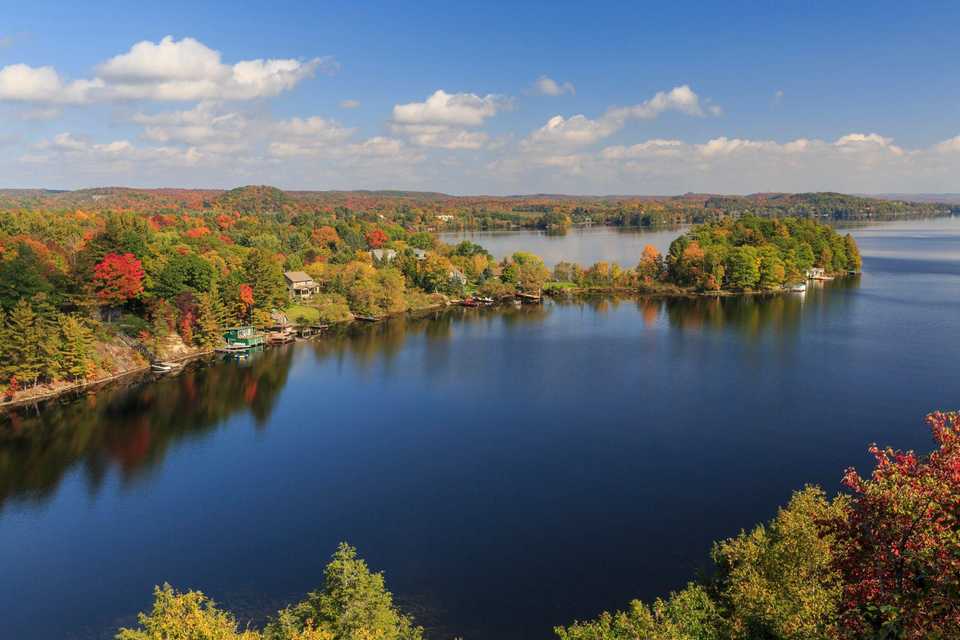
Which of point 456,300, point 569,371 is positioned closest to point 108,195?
point 456,300

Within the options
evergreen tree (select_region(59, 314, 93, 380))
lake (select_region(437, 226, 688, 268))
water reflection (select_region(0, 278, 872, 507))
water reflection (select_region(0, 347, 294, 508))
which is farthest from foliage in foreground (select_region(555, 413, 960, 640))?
lake (select_region(437, 226, 688, 268))

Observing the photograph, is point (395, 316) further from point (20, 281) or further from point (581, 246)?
point (581, 246)

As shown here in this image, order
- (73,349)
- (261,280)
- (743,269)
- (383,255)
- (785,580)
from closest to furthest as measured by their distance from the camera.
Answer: (785,580) < (73,349) < (261,280) < (743,269) < (383,255)

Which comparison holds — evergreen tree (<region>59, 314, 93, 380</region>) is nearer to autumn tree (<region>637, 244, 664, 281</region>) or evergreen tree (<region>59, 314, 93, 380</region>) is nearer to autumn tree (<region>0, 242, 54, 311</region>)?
autumn tree (<region>0, 242, 54, 311</region>)

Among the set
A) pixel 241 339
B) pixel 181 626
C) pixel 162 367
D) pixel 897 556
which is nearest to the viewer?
pixel 897 556

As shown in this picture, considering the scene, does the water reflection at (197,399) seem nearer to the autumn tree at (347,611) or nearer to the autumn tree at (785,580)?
the autumn tree at (347,611)

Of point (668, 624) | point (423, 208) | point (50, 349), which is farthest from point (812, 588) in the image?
point (423, 208)

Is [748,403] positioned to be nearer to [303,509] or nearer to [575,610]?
[575,610]
